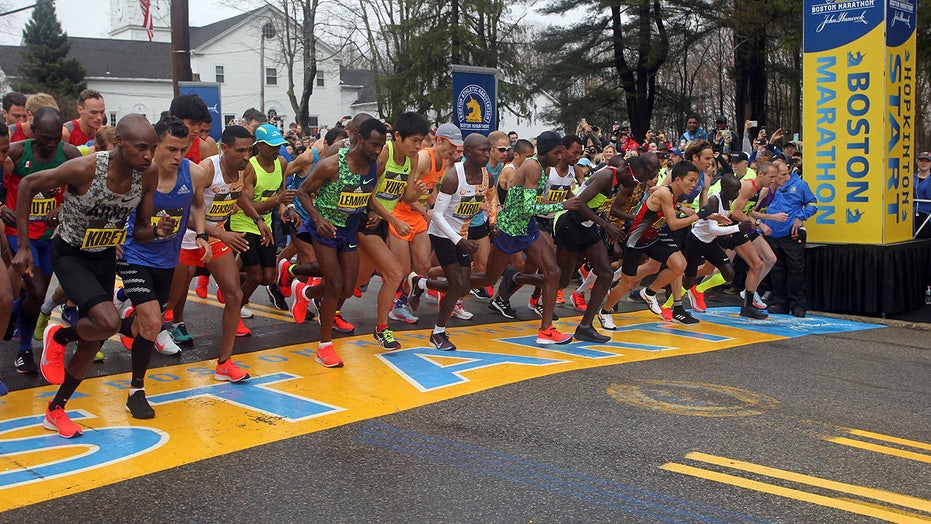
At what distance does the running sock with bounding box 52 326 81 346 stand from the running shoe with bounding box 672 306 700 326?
21.3 ft

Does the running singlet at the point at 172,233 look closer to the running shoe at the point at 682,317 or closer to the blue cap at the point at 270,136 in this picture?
the blue cap at the point at 270,136

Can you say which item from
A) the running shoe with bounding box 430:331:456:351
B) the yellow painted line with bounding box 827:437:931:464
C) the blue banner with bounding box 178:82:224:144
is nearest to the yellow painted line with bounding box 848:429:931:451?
the yellow painted line with bounding box 827:437:931:464

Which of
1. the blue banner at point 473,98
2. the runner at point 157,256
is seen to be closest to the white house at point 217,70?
the blue banner at point 473,98

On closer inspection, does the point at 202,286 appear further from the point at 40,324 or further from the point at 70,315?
the point at 70,315

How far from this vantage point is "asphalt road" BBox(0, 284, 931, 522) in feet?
14.2

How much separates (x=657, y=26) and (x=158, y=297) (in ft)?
81.9

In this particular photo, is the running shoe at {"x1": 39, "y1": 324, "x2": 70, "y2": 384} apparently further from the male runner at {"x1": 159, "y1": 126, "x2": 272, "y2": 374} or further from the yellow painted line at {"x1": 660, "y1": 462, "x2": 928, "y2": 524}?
the yellow painted line at {"x1": 660, "y1": 462, "x2": 928, "y2": 524}

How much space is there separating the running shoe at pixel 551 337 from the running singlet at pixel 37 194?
4289 mm

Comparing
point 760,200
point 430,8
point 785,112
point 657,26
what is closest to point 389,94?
point 430,8

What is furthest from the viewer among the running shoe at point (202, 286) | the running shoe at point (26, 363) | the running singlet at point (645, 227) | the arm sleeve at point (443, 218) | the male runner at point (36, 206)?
the running shoe at point (202, 286)

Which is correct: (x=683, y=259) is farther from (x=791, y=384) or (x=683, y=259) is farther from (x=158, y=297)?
(x=158, y=297)

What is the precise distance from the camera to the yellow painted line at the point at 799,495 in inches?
170

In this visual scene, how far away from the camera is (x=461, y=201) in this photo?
8672 millimetres

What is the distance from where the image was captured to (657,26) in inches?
1125
